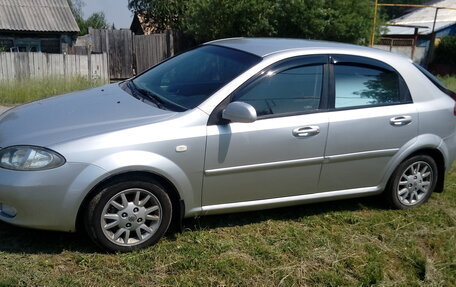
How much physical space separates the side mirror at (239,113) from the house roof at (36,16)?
22.2 meters

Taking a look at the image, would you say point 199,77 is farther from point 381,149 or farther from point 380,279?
point 380,279

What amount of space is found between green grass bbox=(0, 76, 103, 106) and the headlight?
684 cm

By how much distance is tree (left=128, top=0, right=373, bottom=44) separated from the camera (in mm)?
15055

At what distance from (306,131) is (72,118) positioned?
1.87 metres

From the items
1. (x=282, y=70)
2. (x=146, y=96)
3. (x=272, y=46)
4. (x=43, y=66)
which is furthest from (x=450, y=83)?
(x=146, y=96)

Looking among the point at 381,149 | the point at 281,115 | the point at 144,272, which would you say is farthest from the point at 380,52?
the point at 144,272

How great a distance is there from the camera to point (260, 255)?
3740 millimetres

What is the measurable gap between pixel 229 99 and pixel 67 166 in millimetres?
1332

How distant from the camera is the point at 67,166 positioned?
3293 mm

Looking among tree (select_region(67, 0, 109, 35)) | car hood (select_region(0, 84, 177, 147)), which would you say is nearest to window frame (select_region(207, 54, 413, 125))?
car hood (select_region(0, 84, 177, 147))

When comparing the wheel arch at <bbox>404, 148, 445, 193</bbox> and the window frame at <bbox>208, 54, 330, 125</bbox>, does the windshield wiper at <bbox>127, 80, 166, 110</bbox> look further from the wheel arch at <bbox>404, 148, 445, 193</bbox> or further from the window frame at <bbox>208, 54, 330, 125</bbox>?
the wheel arch at <bbox>404, 148, 445, 193</bbox>

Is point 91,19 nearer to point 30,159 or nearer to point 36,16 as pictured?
point 36,16

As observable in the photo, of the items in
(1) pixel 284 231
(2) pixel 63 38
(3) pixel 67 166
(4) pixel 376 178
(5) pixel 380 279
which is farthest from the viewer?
(2) pixel 63 38

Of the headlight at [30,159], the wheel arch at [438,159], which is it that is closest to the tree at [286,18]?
the wheel arch at [438,159]
